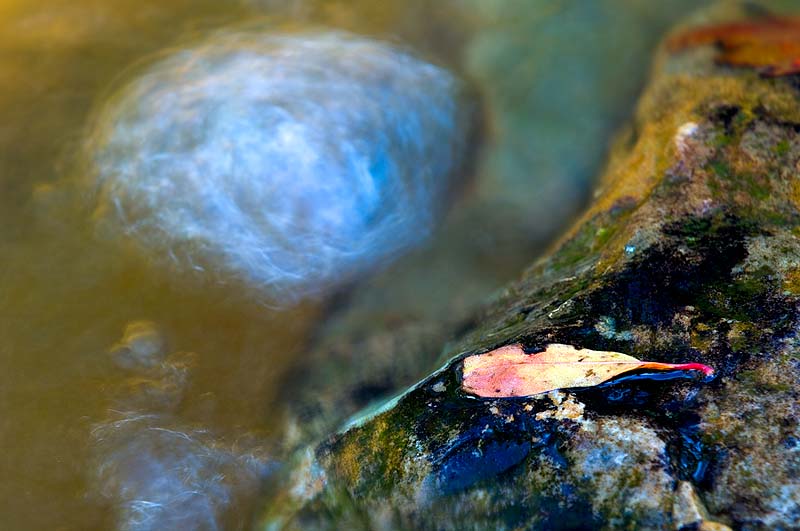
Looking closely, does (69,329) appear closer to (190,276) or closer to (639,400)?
(190,276)

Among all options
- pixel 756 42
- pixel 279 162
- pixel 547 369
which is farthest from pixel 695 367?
pixel 756 42

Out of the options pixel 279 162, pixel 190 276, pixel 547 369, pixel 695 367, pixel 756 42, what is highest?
pixel 279 162

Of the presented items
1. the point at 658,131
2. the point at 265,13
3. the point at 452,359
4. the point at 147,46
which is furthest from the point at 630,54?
the point at 147,46

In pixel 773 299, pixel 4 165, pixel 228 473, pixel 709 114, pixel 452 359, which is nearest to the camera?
pixel 773 299

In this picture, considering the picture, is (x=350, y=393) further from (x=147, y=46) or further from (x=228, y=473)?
(x=147, y=46)

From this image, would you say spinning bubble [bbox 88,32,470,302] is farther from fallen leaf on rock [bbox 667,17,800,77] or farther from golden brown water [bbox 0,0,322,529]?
fallen leaf on rock [bbox 667,17,800,77]

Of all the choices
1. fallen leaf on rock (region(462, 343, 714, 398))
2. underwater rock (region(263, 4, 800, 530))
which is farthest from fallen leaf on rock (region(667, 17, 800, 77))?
fallen leaf on rock (region(462, 343, 714, 398))
